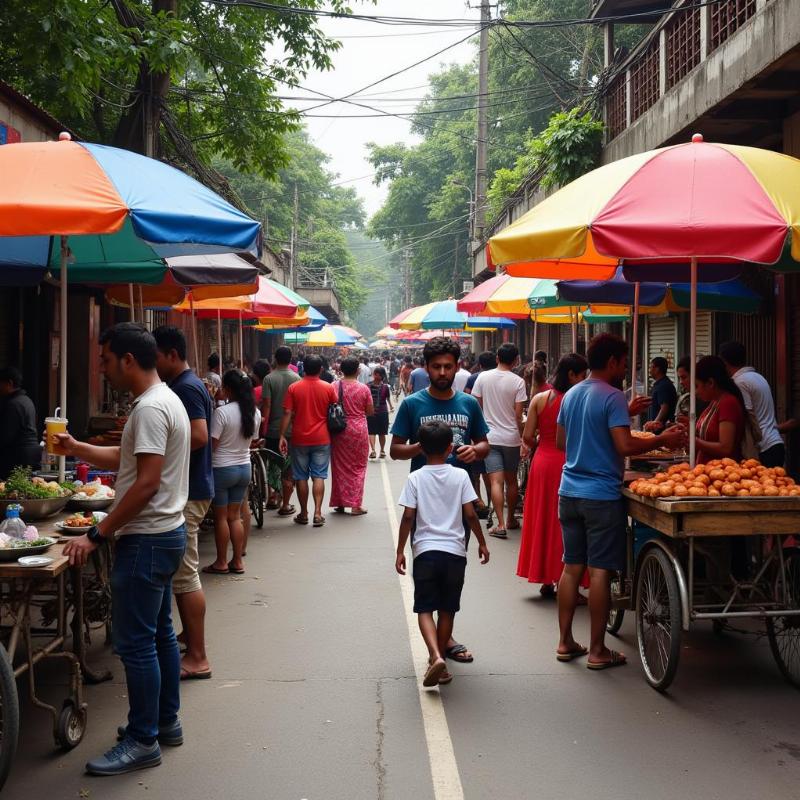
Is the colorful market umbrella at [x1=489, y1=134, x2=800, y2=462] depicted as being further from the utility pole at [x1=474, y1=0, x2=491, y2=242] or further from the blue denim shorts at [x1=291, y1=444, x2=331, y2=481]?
the utility pole at [x1=474, y1=0, x2=491, y2=242]

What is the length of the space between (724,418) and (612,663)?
1.84m

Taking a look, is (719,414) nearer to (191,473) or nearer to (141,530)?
(191,473)

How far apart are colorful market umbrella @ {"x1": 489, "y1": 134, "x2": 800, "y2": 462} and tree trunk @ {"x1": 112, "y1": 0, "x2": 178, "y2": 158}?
1017 centimetres

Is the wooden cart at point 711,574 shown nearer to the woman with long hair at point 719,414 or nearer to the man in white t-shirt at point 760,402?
the woman with long hair at point 719,414

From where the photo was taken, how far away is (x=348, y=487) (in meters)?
12.8

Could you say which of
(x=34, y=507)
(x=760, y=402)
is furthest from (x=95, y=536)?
(x=760, y=402)

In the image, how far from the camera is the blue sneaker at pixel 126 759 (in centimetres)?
450

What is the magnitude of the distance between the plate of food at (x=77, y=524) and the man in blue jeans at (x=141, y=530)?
2.71 ft

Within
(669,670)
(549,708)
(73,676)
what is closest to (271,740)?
(73,676)

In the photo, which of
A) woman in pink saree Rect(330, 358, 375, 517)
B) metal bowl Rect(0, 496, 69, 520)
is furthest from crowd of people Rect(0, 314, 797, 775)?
woman in pink saree Rect(330, 358, 375, 517)

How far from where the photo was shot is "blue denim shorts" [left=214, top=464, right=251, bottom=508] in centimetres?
880

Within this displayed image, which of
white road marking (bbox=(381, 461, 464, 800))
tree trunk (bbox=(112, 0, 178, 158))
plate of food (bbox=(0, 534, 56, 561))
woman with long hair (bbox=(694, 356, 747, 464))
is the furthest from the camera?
tree trunk (bbox=(112, 0, 178, 158))

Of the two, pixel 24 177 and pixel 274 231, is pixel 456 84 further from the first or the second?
pixel 24 177

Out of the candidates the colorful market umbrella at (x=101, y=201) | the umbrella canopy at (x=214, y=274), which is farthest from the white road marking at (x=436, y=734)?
the umbrella canopy at (x=214, y=274)
